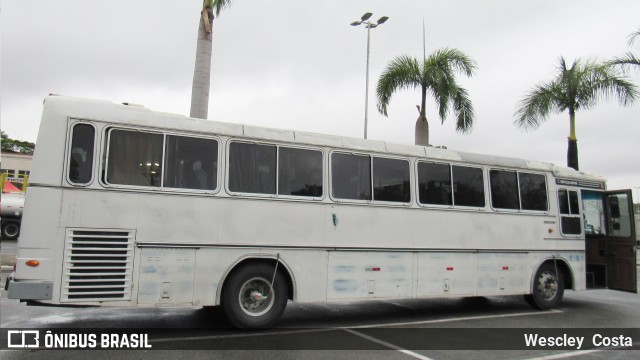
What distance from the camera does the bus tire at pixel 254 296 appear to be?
743 centimetres

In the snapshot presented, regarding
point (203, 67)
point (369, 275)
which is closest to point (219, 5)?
point (203, 67)

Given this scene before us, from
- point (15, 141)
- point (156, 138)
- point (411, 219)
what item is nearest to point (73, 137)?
point (156, 138)

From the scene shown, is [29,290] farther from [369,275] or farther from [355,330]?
[369,275]

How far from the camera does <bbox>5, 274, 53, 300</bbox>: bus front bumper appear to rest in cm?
611

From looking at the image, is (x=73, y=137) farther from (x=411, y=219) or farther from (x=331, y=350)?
(x=411, y=219)

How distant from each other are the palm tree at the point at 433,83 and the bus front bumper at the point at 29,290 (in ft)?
49.3

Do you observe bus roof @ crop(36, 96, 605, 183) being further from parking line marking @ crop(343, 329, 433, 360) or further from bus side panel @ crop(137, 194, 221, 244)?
parking line marking @ crop(343, 329, 433, 360)

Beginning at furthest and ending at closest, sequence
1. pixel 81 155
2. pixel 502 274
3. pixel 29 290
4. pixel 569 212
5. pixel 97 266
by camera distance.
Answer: pixel 569 212
pixel 502 274
pixel 81 155
pixel 97 266
pixel 29 290

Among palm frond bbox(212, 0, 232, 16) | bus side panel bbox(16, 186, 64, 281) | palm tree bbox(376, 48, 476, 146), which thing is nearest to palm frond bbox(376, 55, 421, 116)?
palm tree bbox(376, 48, 476, 146)

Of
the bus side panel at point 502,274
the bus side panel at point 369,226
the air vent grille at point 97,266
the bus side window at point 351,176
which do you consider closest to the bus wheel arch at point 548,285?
the bus side panel at point 502,274

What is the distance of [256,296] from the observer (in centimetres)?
757

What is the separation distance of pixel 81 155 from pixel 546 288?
9403mm

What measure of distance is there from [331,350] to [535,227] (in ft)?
19.7

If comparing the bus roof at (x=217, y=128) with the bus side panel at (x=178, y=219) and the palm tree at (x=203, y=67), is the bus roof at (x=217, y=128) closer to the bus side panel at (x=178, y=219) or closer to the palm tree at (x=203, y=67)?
the bus side panel at (x=178, y=219)
